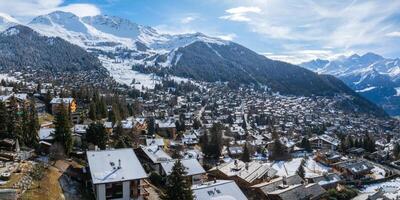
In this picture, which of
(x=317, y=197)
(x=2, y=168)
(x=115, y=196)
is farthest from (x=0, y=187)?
(x=317, y=197)

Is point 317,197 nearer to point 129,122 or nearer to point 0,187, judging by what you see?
point 0,187

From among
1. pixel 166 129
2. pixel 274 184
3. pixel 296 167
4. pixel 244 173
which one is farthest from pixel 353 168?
pixel 166 129

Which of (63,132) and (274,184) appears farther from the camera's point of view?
(274,184)

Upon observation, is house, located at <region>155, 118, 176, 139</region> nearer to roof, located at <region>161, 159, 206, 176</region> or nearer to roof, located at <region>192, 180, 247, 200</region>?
roof, located at <region>161, 159, 206, 176</region>

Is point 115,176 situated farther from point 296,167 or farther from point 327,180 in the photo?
point 296,167

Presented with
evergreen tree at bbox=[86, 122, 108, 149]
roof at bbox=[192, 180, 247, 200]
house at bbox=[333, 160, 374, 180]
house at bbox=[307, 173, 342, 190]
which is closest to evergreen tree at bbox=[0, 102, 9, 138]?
evergreen tree at bbox=[86, 122, 108, 149]

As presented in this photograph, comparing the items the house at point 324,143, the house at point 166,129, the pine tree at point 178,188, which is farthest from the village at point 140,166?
the house at point 324,143
